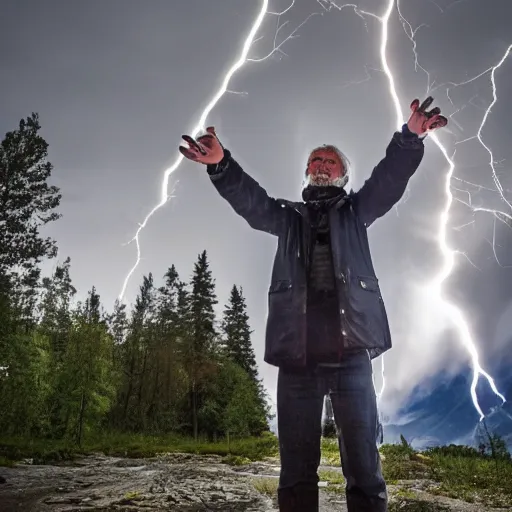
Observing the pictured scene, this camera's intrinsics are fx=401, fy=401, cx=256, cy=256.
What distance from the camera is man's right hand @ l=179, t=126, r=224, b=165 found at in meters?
2.62

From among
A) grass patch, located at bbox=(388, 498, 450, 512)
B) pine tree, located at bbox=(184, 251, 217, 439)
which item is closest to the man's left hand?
grass patch, located at bbox=(388, 498, 450, 512)

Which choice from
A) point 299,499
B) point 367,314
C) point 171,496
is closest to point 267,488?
point 171,496

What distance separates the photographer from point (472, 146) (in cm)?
1391

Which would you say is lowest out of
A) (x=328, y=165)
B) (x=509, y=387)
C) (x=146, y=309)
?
(x=509, y=387)

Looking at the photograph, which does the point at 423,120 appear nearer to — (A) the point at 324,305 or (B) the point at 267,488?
(A) the point at 324,305

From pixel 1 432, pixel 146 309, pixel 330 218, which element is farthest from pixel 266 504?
pixel 146 309

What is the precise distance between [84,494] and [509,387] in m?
13.4

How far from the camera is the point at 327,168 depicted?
2980mm

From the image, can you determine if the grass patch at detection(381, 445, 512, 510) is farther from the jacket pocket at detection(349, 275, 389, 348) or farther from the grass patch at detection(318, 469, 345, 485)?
the jacket pocket at detection(349, 275, 389, 348)

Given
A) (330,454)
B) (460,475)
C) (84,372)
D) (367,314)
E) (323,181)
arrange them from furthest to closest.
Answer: (84,372) → (330,454) → (460,475) → (323,181) → (367,314)

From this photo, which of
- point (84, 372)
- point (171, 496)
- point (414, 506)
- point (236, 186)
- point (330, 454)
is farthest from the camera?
point (84, 372)

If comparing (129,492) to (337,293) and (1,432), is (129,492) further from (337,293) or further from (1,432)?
(1,432)

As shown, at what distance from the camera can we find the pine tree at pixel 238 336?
36438 millimetres

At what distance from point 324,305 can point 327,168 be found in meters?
1.09
